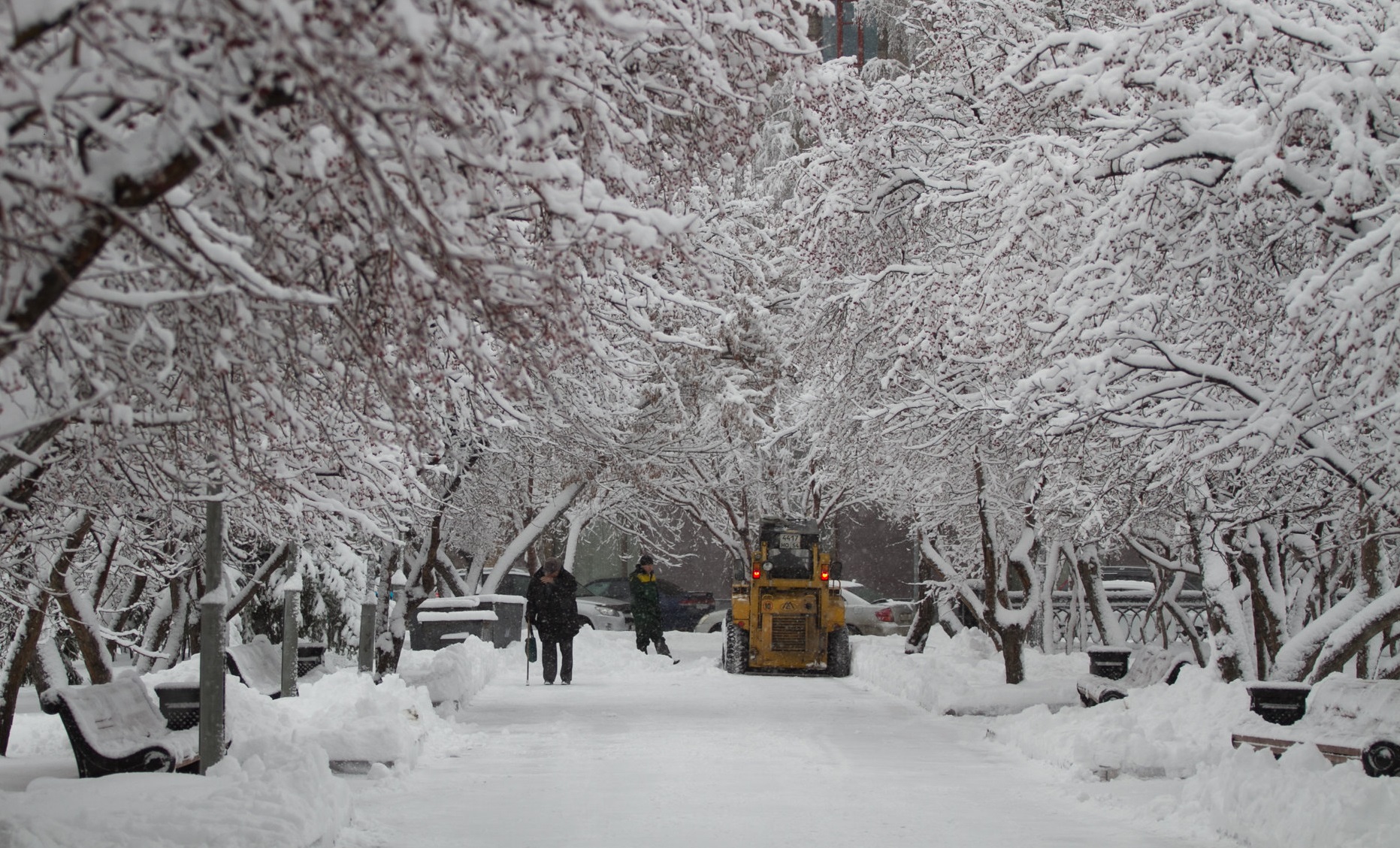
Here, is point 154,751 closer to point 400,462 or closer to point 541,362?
point 400,462

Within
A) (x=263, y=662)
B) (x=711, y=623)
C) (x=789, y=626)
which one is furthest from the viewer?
(x=711, y=623)

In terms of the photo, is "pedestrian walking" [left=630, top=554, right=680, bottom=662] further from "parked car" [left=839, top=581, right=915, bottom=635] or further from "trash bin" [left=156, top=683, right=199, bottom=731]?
"trash bin" [left=156, top=683, right=199, bottom=731]

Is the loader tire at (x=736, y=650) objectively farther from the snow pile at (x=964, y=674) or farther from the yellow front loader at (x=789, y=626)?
the snow pile at (x=964, y=674)

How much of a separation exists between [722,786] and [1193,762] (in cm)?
332

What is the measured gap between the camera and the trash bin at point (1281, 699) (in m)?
9.39

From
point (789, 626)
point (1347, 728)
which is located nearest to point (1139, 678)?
point (1347, 728)

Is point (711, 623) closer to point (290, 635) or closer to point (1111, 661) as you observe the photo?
point (1111, 661)

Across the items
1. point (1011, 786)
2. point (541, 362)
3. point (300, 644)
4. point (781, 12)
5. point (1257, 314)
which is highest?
point (781, 12)

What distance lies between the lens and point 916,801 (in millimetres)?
9539

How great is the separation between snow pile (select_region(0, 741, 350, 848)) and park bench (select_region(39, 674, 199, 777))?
811mm

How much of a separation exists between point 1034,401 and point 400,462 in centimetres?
428

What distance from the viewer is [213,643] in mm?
8078

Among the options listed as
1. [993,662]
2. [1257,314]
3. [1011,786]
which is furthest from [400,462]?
[993,662]

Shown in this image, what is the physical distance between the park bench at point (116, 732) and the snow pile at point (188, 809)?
31.9 inches
